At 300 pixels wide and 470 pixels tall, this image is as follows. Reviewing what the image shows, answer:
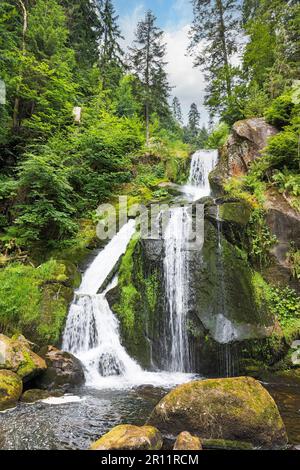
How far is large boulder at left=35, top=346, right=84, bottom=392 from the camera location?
673 cm

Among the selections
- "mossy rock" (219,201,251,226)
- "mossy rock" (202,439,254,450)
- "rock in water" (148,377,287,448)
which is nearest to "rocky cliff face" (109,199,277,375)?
"mossy rock" (219,201,251,226)

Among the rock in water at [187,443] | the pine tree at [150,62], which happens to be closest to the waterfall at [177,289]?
the rock in water at [187,443]

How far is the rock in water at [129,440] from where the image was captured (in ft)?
12.9

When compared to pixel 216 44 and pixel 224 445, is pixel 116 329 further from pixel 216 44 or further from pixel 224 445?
pixel 216 44

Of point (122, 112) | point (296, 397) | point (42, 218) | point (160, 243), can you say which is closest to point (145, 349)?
point (160, 243)

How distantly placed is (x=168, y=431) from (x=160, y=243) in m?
5.39

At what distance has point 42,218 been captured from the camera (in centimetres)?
1036

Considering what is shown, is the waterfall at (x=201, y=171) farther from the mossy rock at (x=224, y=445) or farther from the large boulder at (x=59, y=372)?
the mossy rock at (x=224, y=445)

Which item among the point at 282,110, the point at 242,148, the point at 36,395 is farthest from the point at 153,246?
the point at 282,110

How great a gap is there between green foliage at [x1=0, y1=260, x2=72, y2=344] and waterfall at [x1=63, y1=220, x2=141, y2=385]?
328 millimetres

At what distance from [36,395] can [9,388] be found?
1.88 ft

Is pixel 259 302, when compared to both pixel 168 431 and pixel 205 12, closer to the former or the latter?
A: pixel 168 431

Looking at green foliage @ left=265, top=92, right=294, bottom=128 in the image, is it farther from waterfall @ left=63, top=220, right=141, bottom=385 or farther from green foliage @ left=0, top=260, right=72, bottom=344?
green foliage @ left=0, top=260, right=72, bottom=344

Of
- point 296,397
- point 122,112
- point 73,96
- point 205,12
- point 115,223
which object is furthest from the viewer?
point 122,112
